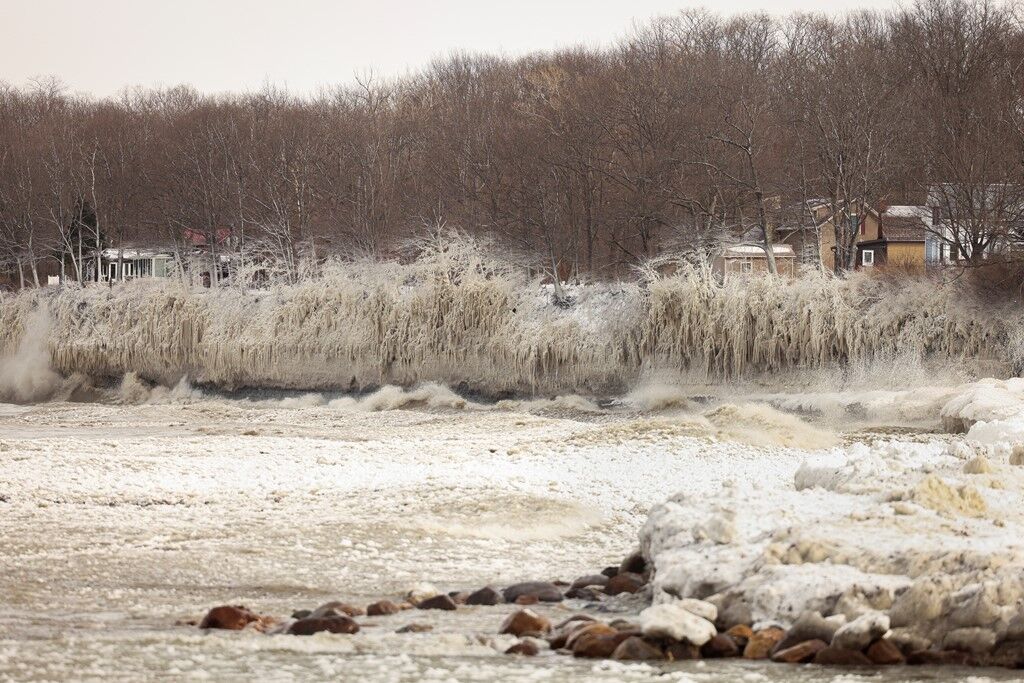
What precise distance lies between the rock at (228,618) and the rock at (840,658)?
12.6 ft

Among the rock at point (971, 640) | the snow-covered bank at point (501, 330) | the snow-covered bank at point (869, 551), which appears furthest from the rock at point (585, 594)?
the snow-covered bank at point (501, 330)

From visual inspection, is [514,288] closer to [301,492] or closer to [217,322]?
[217,322]

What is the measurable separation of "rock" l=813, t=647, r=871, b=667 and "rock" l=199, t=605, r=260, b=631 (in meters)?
3.85

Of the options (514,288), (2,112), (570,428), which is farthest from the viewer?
(2,112)

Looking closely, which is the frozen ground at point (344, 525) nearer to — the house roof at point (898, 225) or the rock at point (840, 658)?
the rock at point (840, 658)

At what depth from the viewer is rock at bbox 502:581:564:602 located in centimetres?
1012

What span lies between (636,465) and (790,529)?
30.2ft

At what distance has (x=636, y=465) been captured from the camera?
61.1 feet

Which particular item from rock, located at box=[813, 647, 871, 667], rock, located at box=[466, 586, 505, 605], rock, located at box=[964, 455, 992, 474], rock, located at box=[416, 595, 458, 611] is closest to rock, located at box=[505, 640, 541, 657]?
rock, located at box=[416, 595, 458, 611]

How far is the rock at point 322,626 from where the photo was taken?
29.1ft

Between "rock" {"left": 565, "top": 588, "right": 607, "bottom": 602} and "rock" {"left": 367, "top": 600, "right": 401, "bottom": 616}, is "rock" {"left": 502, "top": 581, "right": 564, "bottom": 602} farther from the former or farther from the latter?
"rock" {"left": 367, "top": 600, "right": 401, "bottom": 616}

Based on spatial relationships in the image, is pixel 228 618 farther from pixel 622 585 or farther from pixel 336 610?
pixel 622 585

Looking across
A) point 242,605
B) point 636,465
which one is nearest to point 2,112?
point 636,465

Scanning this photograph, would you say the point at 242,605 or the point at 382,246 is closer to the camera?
the point at 242,605
